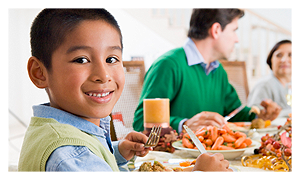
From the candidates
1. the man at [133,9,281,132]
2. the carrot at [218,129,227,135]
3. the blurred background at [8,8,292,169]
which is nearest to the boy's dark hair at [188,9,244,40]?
the man at [133,9,281,132]

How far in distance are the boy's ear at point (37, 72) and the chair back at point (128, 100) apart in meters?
0.20

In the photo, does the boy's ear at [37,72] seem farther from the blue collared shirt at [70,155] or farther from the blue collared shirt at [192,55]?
the blue collared shirt at [192,55]

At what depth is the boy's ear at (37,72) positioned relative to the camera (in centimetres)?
39

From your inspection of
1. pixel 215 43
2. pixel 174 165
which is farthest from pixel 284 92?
pixel 174 165

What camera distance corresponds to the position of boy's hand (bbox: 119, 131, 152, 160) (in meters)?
0.52

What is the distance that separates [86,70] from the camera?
0.37 m

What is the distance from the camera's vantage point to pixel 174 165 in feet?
1.58

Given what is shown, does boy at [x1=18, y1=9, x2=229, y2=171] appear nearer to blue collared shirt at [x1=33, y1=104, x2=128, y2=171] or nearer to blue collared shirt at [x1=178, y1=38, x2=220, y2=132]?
blue collared shirt at [x1=33, y1=104, x2=128, y2=171]

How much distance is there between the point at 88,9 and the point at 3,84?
18 cm

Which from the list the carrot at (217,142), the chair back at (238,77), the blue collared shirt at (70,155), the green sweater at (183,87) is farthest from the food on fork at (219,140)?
the chair back at (238,77)

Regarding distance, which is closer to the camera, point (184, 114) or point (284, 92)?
point (184, 114)

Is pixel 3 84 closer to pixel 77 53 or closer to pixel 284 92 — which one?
pixel 77 53

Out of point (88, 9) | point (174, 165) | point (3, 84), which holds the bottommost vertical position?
point (174, 165)
